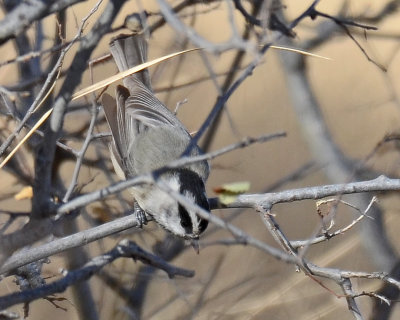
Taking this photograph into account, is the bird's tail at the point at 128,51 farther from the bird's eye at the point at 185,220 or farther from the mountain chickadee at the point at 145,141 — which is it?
the bird's eye at the point at 185,220

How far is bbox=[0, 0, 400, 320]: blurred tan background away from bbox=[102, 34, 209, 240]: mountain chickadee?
24 cm

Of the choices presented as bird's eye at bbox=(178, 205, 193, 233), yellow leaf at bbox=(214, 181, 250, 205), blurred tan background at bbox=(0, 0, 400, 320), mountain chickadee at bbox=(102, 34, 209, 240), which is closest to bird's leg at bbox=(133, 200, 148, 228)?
mountain chickadee at bbox=(102, 34, 209, 240)

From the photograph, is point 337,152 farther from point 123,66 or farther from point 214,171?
point 123,66

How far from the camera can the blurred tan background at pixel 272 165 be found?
3812 millimetres

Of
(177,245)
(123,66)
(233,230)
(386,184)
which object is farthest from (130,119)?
(233,230)

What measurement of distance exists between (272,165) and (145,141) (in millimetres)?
760

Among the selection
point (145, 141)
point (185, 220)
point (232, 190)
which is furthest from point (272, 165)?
point (232, 190)

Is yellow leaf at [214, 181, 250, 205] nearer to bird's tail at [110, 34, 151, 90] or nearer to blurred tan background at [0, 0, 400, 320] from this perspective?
bird's tail at [110, 34, 151, 90]

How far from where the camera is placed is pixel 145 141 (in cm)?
359

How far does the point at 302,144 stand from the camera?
392cm

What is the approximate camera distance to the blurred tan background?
12.5 feet

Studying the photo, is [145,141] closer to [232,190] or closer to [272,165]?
[272,165]

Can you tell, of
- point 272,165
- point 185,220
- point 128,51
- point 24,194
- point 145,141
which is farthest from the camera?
point 272,165

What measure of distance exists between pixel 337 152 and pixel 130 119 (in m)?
1.16
